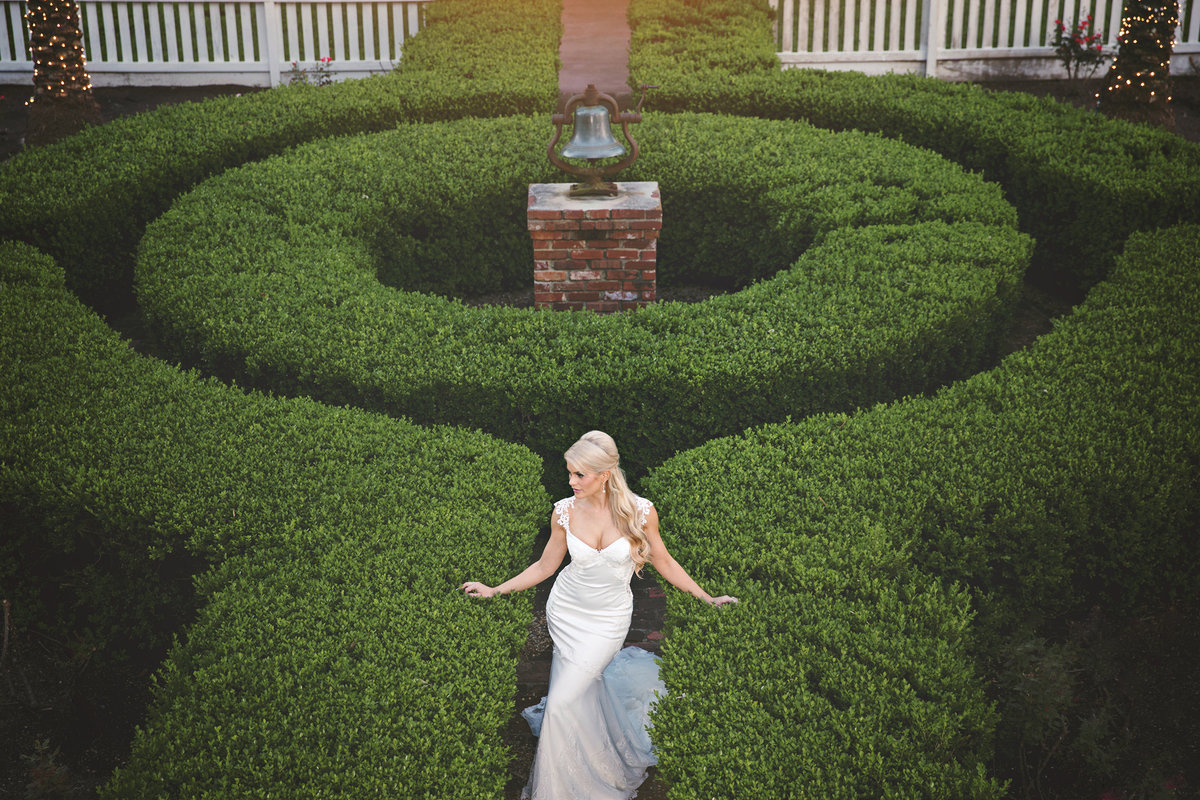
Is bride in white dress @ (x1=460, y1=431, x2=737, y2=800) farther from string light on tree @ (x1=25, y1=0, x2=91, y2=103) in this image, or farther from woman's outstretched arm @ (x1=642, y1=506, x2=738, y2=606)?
string light on tree @ (x1=25, y1=0, x2=91, y2=103)

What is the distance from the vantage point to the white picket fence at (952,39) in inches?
600

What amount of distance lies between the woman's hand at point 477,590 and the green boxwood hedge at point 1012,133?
20.1ft

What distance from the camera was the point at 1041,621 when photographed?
189 inches

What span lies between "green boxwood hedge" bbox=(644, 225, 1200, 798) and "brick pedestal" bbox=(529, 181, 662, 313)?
2.44 m

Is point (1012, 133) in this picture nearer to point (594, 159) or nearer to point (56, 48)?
point (594, 159)

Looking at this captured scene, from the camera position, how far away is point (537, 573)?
14.9 feet

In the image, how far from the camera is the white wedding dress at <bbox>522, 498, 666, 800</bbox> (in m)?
4.29

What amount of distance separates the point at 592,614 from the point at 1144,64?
9966 mm

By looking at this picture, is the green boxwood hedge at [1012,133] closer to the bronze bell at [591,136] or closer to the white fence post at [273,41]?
the bronze bell at [591,136]

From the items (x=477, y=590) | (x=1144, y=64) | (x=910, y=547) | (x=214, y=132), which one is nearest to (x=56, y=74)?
(x=214, y=132)

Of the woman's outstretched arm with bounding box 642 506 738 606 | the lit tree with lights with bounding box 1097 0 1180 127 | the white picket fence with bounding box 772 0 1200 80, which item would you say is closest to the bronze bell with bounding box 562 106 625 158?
the woman's outstretched arm with bounding box 642 506 738 606

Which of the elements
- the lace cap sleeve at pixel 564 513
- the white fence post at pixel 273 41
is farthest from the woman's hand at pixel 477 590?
the white fence post at pixel 273 41

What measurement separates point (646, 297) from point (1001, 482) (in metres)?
3.49

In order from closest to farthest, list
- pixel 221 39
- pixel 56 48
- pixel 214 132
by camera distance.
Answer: pixel 214 132
pixel 56 48
pixel 221 39
